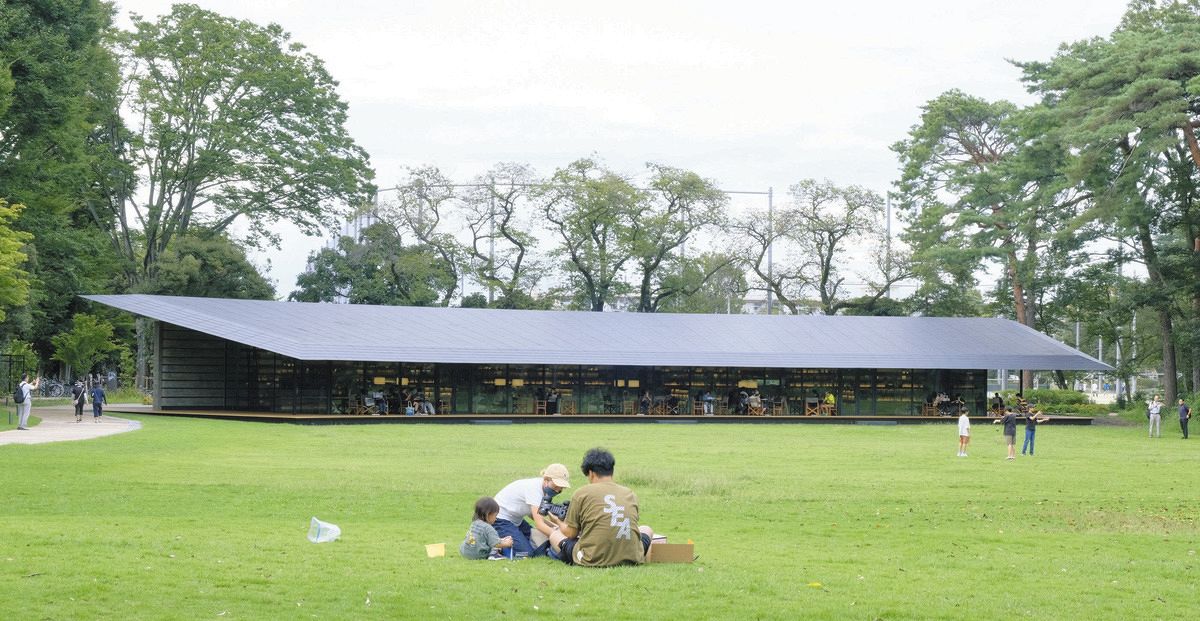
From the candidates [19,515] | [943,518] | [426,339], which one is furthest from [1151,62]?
[19,515]

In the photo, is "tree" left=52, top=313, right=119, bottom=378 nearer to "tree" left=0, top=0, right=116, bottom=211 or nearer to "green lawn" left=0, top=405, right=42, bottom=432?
"tree" left=0, top=0, right=116, bottom=211

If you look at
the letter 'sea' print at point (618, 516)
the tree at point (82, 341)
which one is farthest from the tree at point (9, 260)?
the letter 'sea' print at point (618, 516)

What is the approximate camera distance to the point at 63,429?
3095 centimetres

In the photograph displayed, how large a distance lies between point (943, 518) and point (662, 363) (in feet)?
102

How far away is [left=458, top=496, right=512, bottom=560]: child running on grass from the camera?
11.0 meters

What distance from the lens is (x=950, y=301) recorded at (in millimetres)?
64188

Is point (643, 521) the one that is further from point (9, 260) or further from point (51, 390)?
point (51, 390)

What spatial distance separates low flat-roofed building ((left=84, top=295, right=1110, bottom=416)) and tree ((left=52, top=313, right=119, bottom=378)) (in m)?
13.0

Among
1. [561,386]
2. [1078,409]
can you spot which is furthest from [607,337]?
[1078,409]

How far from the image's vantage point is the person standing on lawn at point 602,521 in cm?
1018

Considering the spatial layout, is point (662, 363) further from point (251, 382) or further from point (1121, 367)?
point (1121, 367)

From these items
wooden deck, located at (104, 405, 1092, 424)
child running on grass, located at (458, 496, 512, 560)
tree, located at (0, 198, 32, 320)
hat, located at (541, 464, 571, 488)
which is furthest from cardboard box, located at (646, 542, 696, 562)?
wooden deck, located at (104, 405, 1092, 424)

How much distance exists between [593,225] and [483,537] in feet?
168

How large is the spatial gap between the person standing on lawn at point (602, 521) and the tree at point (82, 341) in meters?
49.6
